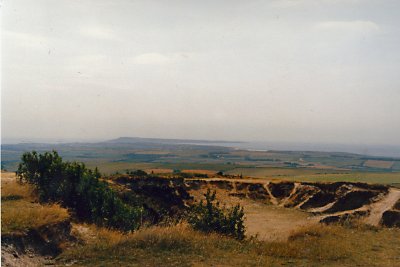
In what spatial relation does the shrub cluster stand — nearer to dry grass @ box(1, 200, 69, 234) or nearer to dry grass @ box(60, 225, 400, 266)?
dry grass @ box(60, 225, 400, 266)

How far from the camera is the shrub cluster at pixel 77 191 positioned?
18297 millimetres

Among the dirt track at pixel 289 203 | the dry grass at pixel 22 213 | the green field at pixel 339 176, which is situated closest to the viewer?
the dry grass at pixel 22 213

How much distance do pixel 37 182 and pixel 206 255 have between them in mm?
14773

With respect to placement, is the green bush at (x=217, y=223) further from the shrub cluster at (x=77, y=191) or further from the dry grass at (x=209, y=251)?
the shrub cluster at (x=77, y=191)

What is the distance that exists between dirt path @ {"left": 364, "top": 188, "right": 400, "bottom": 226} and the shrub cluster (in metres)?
22.9

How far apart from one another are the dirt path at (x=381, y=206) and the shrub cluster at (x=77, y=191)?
22.9 m

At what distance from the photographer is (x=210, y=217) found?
16469mm

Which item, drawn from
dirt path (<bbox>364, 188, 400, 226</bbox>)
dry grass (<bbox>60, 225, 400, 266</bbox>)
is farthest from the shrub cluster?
dirt path (<bbox>364, 188, 400, 226</bbox>)

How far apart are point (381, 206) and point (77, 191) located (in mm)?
33159

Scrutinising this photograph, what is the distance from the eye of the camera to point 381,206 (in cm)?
3784

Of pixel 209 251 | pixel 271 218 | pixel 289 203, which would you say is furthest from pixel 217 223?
pixel 289 203

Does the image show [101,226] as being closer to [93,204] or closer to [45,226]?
[93,204]

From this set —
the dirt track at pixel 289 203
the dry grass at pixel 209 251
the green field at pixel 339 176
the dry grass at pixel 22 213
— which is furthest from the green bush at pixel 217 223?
the green field at pixel 339 176

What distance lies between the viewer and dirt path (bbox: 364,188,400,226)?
3179cm
